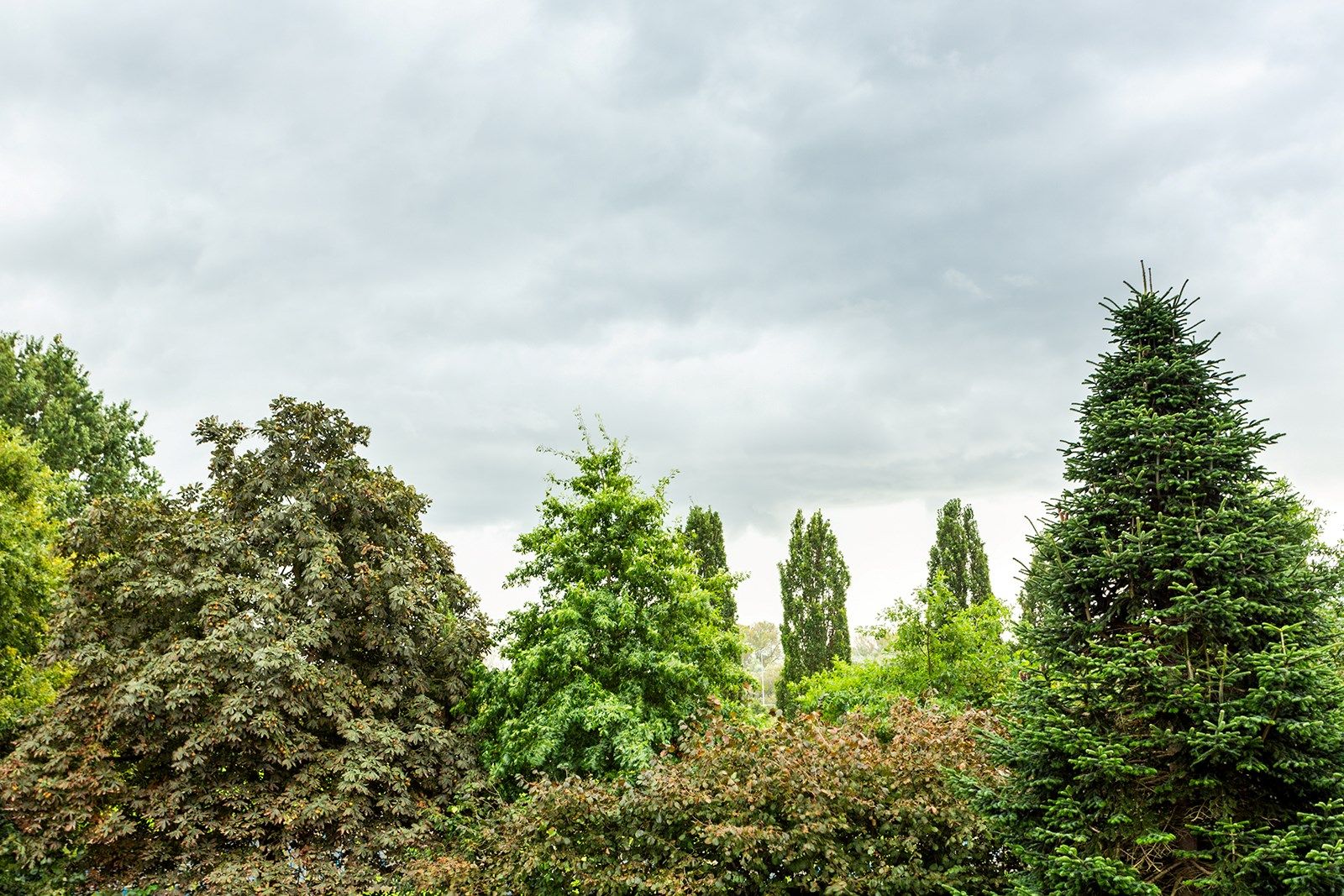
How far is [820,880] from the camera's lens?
24.7 feet

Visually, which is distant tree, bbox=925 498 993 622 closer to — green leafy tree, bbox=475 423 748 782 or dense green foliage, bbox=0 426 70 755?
green leafy tree, bbox=475 423 748 782

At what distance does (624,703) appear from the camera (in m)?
11.2

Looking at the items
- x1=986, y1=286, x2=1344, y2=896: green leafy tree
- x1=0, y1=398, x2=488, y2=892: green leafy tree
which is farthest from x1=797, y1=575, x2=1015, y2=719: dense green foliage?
x1=986, y1=286, x2=1344, y2=896: green leafy tree

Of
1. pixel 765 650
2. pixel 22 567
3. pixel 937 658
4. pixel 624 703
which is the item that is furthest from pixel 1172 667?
pixel 765 650

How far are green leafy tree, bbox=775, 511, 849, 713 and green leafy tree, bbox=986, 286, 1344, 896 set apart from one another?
74.8ft

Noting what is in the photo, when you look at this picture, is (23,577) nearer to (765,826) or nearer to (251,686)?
(251,686)

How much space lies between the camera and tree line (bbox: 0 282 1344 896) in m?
4.99

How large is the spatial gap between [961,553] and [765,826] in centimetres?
2668

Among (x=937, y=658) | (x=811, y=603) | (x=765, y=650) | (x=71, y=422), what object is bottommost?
(x=765, y=650)

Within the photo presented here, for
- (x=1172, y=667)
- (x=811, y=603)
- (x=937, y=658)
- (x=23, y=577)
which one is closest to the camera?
(x=1172, y=667)

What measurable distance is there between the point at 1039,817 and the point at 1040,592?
1506mm

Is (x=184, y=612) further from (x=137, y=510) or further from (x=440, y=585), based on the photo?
(x=440, y=585)

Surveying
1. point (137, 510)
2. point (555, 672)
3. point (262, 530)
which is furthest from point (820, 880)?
point (137, 510)

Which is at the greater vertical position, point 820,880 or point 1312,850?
point 1312,850
